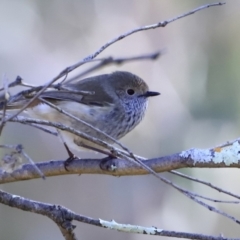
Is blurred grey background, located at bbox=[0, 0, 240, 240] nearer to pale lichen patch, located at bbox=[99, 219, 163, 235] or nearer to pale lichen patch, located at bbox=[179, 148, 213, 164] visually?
pale lichen patch, located at bbox=[99, 219, 163, 235]

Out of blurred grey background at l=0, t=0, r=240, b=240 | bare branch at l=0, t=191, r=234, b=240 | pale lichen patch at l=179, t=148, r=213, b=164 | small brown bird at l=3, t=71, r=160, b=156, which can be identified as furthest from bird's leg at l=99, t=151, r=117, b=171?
blurred grey background at l=0, t=0, r=240, b=240

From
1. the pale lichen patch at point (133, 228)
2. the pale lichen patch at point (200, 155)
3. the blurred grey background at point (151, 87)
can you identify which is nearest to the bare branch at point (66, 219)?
the pale lichen patch at point (133, 228)

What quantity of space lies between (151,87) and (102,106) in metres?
2.66

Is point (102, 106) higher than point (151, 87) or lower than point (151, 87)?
lower

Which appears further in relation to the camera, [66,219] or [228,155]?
[66,219]

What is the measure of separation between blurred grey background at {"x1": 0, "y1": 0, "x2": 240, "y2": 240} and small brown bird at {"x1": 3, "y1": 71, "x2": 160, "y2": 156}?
1937 mm

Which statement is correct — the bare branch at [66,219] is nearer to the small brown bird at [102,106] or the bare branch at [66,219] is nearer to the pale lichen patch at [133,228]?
the pale lichen patch at [133,228]

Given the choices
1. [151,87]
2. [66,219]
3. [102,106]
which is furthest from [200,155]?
[151,87]

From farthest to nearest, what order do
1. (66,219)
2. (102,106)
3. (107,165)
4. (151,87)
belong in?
1. (151,87)
2. (102,106)
3. (107,165)
4. (66,219)

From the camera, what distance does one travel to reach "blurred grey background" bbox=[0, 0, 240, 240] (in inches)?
219

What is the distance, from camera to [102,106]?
330 cm

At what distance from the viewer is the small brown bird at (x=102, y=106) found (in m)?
3.07

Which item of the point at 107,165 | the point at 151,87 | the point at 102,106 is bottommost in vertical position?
the point at 107,165

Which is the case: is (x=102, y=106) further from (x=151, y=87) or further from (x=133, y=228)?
(x=151, y=87)
